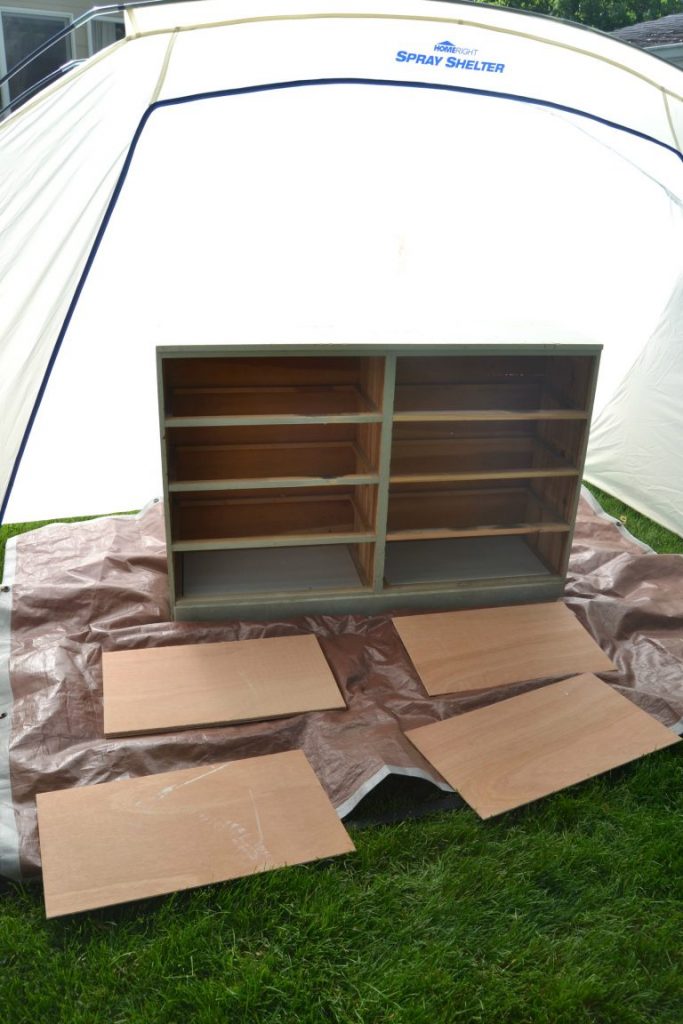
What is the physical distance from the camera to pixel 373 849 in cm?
237

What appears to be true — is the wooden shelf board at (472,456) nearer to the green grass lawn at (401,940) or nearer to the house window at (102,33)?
the green grass lawn at (401,940)

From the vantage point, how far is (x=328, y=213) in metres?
4.28

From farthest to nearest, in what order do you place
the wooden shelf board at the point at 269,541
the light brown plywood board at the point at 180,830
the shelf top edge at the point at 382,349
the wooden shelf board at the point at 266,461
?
the wooden shelf board at the point at 266,461 < the wooden shelf board at the point at 269,541 < the shelf top edge at the point at 382,349 < the light brown plywood board at the point at 180,830

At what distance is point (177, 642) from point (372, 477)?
3.25 feet

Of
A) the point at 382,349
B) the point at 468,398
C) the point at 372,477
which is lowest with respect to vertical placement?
the point at 372,477

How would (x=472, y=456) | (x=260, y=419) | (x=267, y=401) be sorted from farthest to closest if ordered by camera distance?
(x=472, y=456) < (x=267, y=401) < (x=260, y=419)

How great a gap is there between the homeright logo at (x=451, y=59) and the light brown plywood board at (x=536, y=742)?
2.33 m

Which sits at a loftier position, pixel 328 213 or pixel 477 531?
pixel 328 213

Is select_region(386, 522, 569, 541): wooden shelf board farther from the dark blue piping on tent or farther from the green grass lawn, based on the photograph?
the dark blue piping on tent

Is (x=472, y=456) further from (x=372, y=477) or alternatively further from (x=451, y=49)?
(x=451, y=49)

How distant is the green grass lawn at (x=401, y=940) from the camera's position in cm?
195

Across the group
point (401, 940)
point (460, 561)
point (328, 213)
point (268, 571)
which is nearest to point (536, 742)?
point (401, 940)

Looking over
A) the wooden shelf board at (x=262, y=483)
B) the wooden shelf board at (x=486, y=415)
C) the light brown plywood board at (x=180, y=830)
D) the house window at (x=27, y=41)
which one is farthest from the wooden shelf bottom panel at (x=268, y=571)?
the house window at (x=27, y=41)

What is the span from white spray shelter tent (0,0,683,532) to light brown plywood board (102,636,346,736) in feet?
3.73
